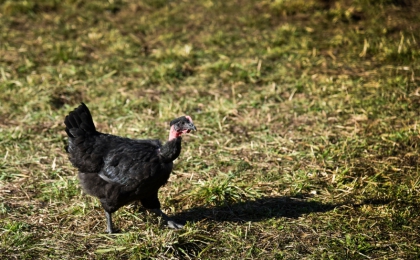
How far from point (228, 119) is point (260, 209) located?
7.53 feet

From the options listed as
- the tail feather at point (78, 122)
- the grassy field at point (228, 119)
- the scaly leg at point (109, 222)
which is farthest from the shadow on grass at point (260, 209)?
the tail feather at point (78, 122)

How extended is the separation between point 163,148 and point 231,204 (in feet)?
3.68

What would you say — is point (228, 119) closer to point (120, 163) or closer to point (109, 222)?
point (120, 163)

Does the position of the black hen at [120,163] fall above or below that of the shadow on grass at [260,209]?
above

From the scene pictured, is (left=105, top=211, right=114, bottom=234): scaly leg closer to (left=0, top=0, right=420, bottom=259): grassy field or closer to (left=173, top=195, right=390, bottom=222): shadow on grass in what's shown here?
(left=0, top=0, right=420, bottom=259): grassy field

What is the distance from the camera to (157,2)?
12203 millimetres

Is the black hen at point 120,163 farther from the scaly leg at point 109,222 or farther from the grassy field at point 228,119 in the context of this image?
the grassy field at point 228,119

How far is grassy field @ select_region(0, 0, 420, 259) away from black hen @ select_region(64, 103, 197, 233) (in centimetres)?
37

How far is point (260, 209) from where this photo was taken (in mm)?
5559

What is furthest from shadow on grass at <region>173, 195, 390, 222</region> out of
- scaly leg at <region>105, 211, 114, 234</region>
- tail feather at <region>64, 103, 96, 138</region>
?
tail feather at <region>64, 103, 96, 138</region>

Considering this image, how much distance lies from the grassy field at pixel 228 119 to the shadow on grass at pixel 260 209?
20mm

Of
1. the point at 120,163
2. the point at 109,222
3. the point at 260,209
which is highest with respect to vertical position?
the point at 120,163

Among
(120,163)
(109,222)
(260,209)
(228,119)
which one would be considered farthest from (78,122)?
(228,119)

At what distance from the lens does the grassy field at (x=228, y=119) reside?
504cm
